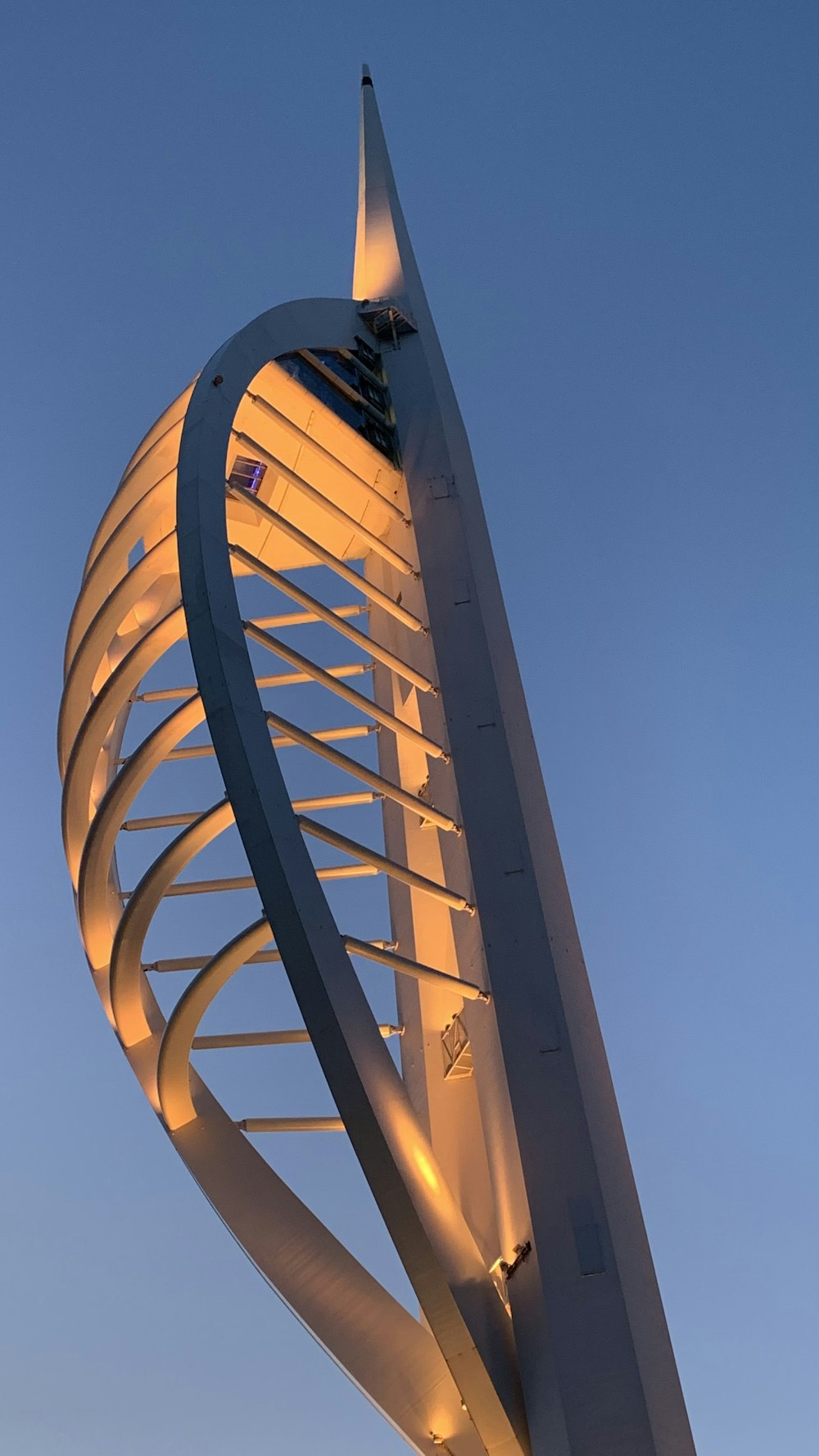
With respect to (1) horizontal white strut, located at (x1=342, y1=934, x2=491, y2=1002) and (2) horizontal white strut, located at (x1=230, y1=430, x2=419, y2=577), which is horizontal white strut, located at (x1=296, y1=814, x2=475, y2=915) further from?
(2) horizontal white strut, located at (x1=230, y1=430, x2=419, y2=577)

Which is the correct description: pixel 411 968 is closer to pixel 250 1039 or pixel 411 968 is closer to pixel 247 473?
pixel 250 1039

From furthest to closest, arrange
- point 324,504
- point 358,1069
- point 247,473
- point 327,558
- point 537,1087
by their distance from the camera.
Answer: point 247,473 < point 324,504 < point 327,558 < point 537,1087 < point 358,1069

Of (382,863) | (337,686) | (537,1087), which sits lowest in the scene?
(537,1087)

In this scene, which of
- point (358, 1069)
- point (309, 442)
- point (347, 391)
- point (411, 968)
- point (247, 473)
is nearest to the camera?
point (358, 1069)

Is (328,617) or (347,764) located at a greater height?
(328,617)

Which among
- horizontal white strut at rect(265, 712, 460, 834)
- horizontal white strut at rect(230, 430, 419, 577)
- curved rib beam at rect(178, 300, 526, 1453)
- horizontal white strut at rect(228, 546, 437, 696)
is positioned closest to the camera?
curved rib beam at rect(178, 300, 526, 1453)

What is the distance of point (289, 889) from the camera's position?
959 cm

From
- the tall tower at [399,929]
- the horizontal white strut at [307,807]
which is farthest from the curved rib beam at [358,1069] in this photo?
the horizontal white strut at [307,807]

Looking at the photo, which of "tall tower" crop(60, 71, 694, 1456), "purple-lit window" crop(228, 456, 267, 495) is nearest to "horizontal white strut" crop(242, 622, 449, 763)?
"tall tower" crop(60, 71, 694, 1456)

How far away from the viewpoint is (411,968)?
10750mm

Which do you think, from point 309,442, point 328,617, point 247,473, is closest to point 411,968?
point 328,617

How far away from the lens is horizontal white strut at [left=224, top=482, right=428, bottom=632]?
13.1 meters

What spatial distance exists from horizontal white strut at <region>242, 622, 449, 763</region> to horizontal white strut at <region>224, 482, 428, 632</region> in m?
1.34

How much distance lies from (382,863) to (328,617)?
2.99m
